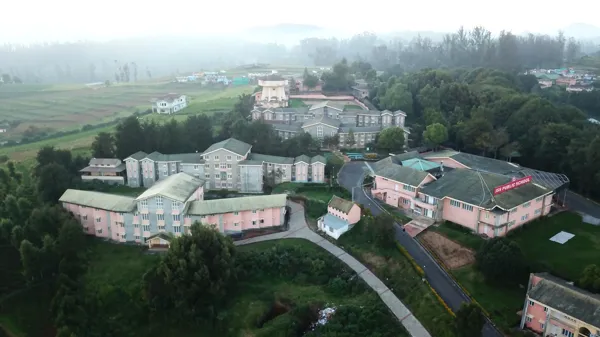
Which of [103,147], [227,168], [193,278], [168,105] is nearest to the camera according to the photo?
[193,278]

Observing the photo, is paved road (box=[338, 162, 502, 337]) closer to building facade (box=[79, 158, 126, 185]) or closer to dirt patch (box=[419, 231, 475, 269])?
dirt patch (box=[419, 231, 475, 269])

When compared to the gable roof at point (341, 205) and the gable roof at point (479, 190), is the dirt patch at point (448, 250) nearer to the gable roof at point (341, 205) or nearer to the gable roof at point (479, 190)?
the gable roof at point (479, 190)

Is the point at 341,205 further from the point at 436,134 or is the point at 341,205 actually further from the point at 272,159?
the point at 436,134

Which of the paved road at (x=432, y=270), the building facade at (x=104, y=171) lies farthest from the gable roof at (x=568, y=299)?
the building facade at (x=104, y=171)

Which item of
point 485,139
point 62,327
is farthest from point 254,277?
point 485,139

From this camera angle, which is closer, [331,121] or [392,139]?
[392,139]

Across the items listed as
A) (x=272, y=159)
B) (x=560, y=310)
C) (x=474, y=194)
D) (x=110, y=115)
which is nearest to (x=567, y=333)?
(x=560, y=310)

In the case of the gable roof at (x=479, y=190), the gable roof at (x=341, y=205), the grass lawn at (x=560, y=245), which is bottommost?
the grass lawn at (x=560, y=245)
